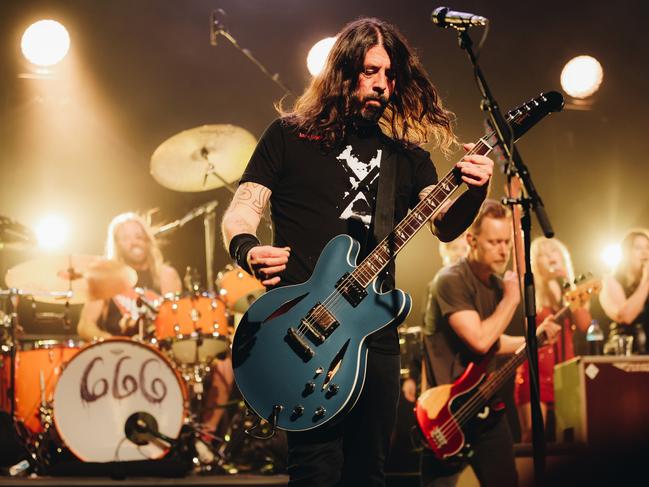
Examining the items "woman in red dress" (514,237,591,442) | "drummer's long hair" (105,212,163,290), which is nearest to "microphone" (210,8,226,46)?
"drummer's long hair" (105,212,163,290)

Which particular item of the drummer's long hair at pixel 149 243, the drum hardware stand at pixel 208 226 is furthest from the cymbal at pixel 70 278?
the drum hardware stand at pixel 208 226

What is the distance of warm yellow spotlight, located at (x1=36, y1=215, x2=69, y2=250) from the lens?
7.94 meters

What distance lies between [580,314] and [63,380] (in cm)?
447

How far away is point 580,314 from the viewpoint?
23.9 feet

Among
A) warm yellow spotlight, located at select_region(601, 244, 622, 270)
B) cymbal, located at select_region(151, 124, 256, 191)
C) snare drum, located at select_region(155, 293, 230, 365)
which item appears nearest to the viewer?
snare drum, located at select_region(155, 293, 230, 365)

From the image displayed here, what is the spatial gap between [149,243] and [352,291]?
5.22 m

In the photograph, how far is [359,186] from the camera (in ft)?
9.54

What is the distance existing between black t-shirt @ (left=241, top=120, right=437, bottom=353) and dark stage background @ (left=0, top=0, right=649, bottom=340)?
511cm

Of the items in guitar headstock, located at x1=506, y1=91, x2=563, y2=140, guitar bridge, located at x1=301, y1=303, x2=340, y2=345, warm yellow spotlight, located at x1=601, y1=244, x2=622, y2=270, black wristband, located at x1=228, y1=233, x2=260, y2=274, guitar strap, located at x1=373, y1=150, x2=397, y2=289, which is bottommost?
guitar bridge, located at x1=301, y1=303, x2=340, y2=345

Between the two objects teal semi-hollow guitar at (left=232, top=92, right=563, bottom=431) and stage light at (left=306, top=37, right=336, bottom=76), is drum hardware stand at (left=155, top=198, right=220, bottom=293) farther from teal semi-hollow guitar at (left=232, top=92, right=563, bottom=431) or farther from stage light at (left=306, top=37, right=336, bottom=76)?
teal semi-hollow guitar at (left=232, top=92, right=563, bottom=431)

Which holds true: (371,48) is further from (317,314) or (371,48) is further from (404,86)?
(317,314)

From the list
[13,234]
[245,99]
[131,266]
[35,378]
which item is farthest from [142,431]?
[245,99]

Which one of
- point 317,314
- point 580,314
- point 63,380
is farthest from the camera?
point 580,314

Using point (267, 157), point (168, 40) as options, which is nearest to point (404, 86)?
point (267, 157)
